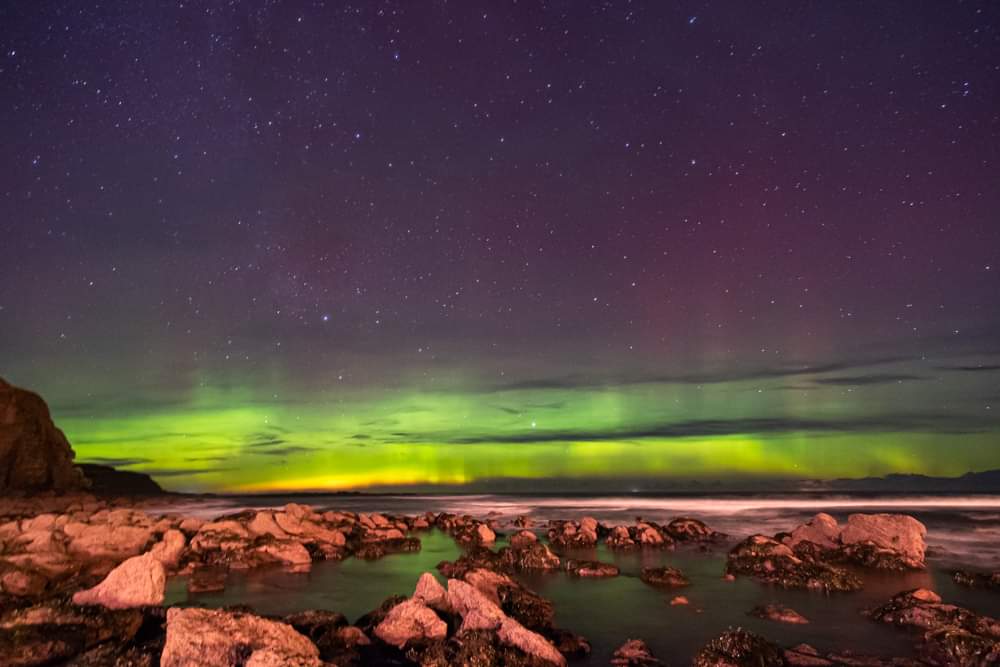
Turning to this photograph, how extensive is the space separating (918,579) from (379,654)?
56.6 feet

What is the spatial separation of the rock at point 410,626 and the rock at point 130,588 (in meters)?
4.82

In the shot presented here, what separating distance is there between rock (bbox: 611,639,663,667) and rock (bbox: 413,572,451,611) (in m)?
3.38

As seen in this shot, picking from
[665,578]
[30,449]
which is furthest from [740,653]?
[30,449]

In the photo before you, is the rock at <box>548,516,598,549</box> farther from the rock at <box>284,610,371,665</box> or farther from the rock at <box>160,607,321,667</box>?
the rock at <box>160,607,321,667</box>

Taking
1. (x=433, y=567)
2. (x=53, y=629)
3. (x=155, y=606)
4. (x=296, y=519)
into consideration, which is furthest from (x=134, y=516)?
(x=53, y=629)

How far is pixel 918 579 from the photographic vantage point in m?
18.3

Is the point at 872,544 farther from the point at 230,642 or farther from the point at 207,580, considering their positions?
the point at 207,580

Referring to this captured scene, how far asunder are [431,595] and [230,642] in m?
4.26

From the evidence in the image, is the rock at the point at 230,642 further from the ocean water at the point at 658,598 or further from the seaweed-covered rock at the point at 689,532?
the seaweed-covered rock at the point at 689,532

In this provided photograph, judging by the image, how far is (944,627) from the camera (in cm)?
1120

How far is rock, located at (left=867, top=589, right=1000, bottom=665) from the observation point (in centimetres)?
966

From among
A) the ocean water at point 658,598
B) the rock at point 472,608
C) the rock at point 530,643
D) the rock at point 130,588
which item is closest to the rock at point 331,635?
the rock at point 472,608

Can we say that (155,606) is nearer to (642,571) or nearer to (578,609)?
(578,609)

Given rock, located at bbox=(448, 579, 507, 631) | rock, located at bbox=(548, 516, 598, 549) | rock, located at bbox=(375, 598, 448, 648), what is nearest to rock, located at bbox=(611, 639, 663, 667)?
rock, located at bbox=(448, 579, 507, 631)
